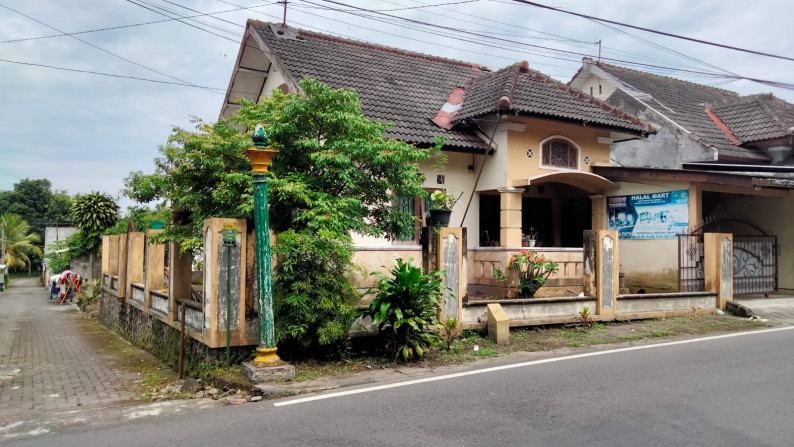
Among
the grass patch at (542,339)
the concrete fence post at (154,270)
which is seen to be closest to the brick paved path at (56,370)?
the concrete fence post at (154,270)

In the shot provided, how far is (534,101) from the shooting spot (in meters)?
13.6

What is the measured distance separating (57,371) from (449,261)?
717 cm

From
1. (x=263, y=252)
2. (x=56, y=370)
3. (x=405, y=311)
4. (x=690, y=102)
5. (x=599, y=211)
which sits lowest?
(x=56, y=370)

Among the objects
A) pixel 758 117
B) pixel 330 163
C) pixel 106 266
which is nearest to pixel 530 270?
pixel 330 163

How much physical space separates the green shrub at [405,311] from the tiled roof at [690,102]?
13.7 m

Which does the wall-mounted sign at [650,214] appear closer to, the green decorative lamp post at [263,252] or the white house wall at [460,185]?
the white house wall at [460,185]

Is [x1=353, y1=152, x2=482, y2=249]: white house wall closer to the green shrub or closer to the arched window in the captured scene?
the arched window

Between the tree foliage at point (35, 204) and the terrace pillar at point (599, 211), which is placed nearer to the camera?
the terrace pillar at point (599, 211)

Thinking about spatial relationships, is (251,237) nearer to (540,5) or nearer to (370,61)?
(540,5)

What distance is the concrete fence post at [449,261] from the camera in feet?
30.7

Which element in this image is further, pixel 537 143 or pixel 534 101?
pixel 537 143

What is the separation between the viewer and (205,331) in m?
7.76

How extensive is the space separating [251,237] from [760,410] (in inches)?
249

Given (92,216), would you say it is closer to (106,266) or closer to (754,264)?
(106,266)
